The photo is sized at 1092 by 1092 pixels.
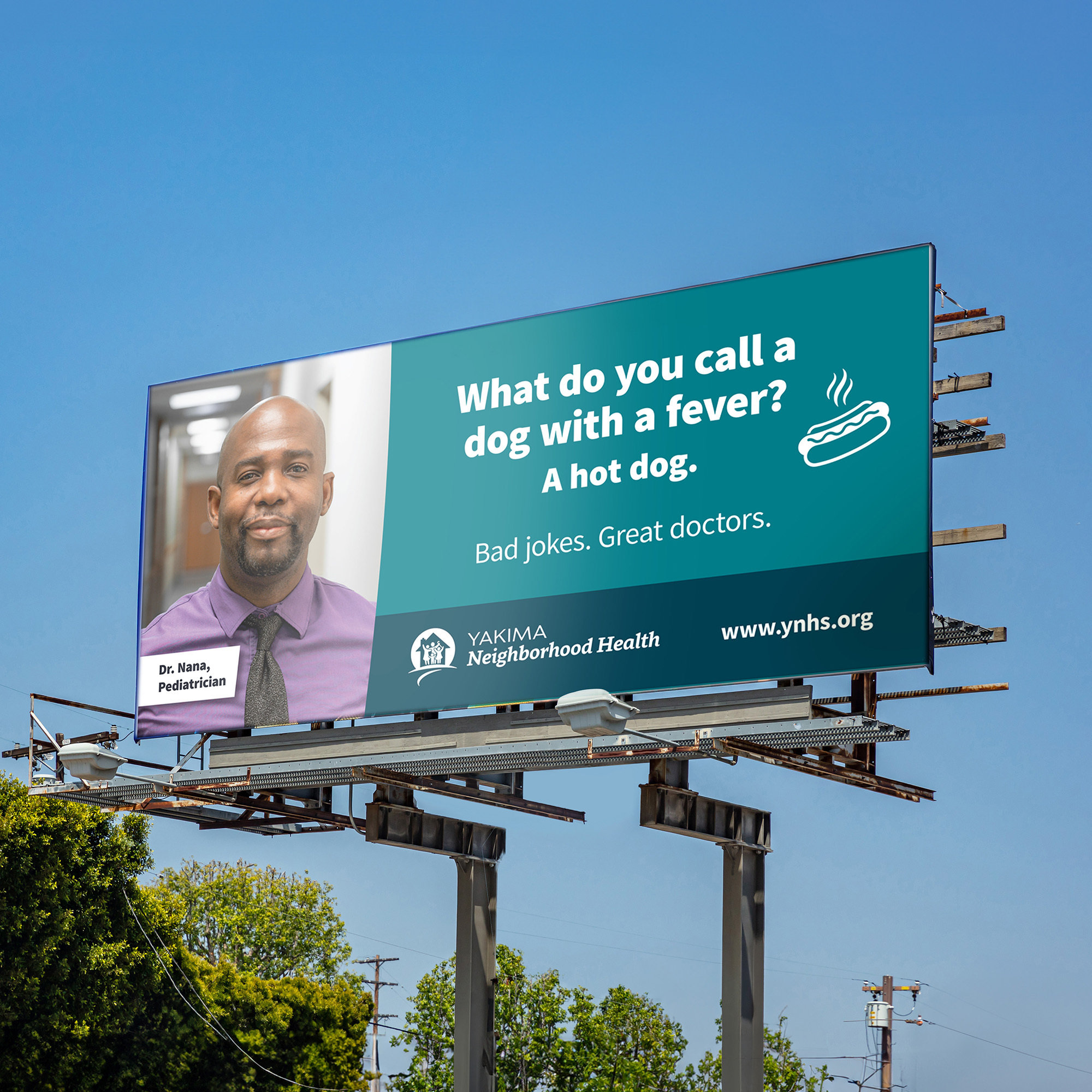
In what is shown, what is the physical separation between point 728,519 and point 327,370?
5603 millimetres

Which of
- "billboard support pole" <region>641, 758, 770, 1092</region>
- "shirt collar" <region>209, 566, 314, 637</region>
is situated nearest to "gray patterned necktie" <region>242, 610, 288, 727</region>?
"shirt collar" <region>209, 566, 314, 637</region>

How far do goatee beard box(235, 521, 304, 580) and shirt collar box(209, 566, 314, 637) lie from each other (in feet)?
0.85

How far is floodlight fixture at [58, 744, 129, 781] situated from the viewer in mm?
17391

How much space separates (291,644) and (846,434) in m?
6.76

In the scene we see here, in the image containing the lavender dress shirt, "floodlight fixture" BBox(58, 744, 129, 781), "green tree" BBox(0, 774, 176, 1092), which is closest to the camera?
"floodlight fixture" BBox(58, 744, 129, 781)

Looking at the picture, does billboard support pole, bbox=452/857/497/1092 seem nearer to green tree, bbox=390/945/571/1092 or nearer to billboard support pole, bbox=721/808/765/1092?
billboard support pole, bbox=721/808/765/1092

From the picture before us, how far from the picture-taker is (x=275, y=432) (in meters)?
19.7

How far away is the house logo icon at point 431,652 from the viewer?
58.4 ft

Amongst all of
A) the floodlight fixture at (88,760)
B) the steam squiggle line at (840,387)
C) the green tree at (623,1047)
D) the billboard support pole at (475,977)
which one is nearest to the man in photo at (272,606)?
the floodlight fixture at (88,760)

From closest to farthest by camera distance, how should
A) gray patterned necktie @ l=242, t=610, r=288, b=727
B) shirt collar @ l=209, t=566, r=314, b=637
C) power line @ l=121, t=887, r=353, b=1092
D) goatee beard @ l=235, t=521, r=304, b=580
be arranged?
gray patterned necktie @ l=242, t=610, r=288, b=727
shirt collar @ l=209, t=566, r=314, b=637
goatee beard @ l=235, t=521, r=304, b=580
power line @ l=121, t=887, r=353, b=1092

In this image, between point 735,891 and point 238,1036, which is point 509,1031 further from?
point 735,891

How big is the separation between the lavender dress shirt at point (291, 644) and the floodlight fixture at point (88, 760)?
1680 mm

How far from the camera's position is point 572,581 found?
17.2m

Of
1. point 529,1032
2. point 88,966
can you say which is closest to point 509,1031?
point 529,1032
